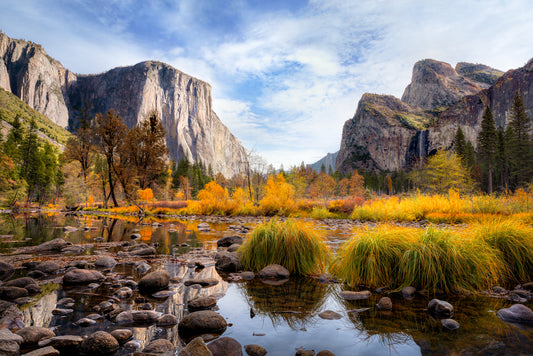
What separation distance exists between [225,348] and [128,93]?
17075cm

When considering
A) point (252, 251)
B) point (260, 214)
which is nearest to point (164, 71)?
point (260, 214)

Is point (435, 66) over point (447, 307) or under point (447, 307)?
over

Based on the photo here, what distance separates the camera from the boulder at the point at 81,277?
4.59 metres

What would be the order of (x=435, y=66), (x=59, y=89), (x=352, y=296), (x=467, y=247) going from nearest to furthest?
(x=352, y=296)
(x=467, y=247)
(x=59, y=89)
(x=435, y=66)

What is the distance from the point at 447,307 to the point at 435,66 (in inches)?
9137

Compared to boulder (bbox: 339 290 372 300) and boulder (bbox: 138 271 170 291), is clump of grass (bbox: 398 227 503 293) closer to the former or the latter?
boulder (bbox: 339 290 372 300)

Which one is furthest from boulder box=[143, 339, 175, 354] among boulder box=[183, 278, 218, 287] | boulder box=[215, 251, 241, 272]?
boulder box=[215, 251, 241, 272]

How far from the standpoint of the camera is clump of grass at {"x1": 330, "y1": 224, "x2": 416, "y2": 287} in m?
4.38

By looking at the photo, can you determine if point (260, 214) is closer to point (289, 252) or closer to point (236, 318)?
point (289, 252)

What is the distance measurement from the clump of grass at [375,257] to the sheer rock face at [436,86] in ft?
627

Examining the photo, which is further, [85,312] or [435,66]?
[435,66]

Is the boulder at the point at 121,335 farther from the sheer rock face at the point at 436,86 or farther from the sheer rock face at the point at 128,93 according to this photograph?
the sheer rock face at the point at 436,86

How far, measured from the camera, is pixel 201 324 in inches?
114

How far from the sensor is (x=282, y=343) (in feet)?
8.57
